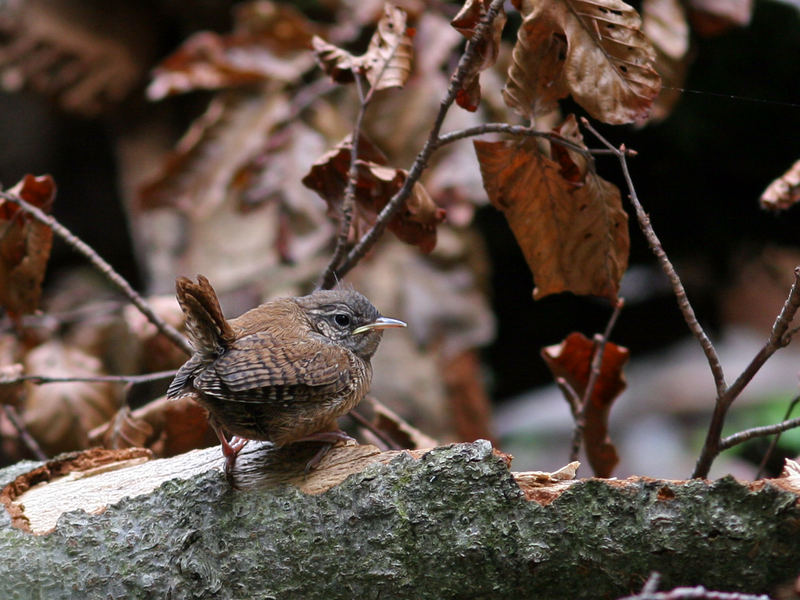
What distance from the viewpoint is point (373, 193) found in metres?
2.85

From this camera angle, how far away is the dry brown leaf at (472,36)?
2.17 meters

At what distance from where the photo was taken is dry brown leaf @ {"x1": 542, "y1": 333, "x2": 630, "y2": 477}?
9.30ft

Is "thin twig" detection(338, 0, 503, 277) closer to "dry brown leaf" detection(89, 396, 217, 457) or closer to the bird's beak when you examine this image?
the bird's beak

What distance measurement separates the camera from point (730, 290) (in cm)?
599

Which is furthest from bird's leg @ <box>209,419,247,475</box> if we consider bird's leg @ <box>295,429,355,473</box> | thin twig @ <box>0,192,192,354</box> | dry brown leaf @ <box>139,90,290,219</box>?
dry brown leaf @ <box>139,90,290,219</box>

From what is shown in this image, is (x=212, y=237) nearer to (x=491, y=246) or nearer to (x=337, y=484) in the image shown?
(x=491, y=246)

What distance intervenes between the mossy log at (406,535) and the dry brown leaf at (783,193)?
2.49 feet

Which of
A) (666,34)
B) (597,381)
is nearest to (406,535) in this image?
(597,381)

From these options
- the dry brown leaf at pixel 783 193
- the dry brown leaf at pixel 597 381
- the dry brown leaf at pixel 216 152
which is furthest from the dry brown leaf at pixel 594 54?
the dry brown leaf at pixel 216 152

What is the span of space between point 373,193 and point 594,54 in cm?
94

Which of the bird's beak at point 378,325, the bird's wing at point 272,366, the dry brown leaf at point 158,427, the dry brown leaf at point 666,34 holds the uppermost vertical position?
the dry brown leaf at point 666,34

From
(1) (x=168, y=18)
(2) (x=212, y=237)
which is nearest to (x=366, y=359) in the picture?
(2) (x=212, y=237)

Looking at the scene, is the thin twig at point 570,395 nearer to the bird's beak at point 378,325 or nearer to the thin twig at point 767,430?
the bird's beak at point 378,325

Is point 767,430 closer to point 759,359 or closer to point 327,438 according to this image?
point 759,359
